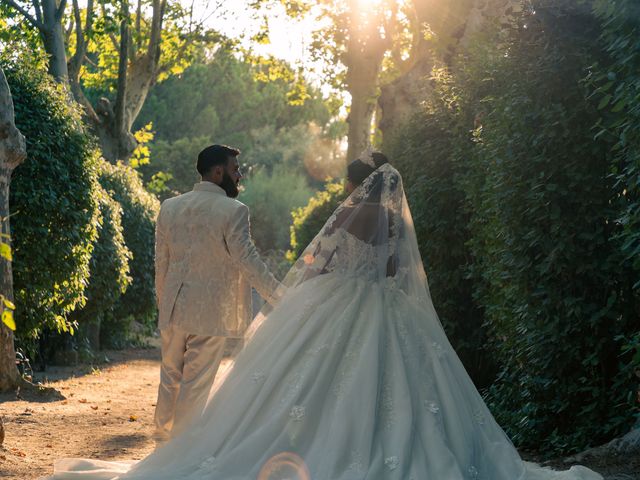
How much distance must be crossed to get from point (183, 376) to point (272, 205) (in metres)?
36.5

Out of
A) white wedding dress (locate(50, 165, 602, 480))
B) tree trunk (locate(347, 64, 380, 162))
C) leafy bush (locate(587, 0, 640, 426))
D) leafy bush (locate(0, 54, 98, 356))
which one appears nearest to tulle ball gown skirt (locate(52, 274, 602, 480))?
white wedding dress (locate(50, 165, 602, 480))

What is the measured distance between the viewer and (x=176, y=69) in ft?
83.9

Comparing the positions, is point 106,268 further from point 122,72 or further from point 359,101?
point 359,101

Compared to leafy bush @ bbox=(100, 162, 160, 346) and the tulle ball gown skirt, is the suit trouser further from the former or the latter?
leafy bush @ bbox=(100, 162, 160, 346)

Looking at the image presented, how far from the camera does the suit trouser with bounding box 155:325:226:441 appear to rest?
633cm

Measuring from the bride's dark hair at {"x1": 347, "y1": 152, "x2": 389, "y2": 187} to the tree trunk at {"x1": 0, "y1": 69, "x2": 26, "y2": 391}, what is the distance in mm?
4658

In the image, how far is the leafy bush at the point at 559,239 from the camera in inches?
264

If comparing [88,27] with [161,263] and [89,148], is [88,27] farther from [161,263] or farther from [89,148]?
[161,263]

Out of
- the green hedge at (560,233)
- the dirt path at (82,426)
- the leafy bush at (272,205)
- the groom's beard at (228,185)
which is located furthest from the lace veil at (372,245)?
the leafy bush at (272,205)

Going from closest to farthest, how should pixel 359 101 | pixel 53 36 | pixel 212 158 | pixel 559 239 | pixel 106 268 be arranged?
pixel 212 158 → pixel 559 239 → pixel 106 268 → pixel 53 36 → pixel 359 101

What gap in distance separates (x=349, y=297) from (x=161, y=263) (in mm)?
1392

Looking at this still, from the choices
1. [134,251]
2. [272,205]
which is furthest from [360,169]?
[272,205]

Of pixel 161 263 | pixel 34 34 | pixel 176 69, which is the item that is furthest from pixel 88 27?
pixel 161 263

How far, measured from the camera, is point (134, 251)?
61.6ft
